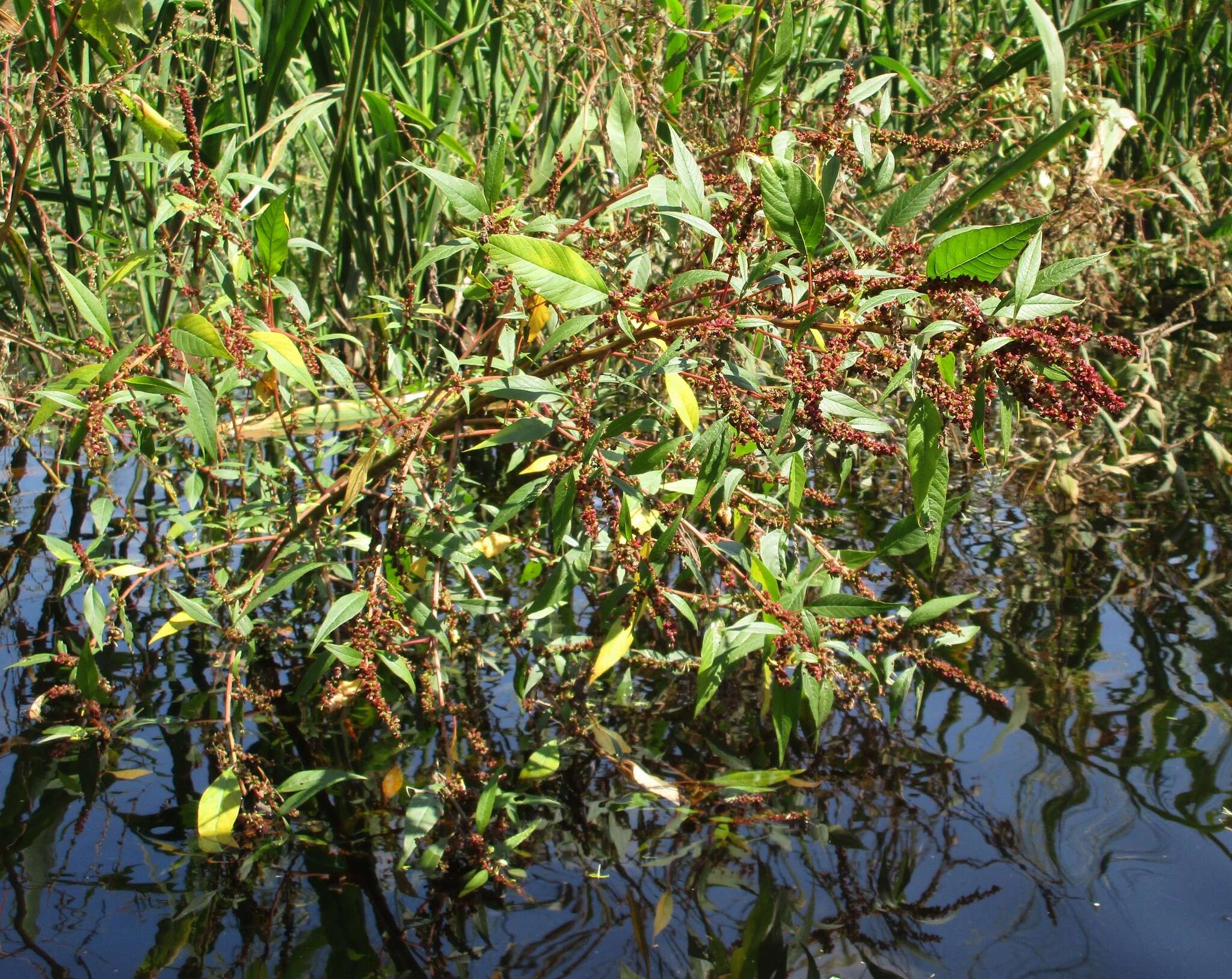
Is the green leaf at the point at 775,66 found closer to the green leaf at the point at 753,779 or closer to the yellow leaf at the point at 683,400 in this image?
the yellow leaf at the point at 683,400

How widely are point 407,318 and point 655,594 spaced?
67cm

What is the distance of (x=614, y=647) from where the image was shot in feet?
5.71

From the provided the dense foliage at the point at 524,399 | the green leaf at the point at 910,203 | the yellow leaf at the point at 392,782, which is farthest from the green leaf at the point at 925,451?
the yellow leaf at the point at 392,782

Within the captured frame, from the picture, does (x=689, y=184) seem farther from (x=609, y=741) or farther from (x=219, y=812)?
(x=219, y=812)

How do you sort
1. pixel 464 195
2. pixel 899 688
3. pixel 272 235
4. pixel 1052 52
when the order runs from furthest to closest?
pixel 899 688 → pixel 272 235 → pixel 464 195 → pixel 1052 52

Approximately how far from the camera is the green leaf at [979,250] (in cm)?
98

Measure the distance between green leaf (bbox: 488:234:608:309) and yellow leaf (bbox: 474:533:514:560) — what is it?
0.94 metres

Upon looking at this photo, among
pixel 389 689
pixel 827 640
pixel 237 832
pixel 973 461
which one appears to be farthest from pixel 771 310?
pixel 973 461

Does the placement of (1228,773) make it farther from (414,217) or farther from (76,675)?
(414,217)

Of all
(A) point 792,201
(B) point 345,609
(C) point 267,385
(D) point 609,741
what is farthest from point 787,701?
(C) point 267,385

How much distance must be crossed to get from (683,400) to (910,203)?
1.13 ft

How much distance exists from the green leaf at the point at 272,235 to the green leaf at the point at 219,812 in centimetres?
71

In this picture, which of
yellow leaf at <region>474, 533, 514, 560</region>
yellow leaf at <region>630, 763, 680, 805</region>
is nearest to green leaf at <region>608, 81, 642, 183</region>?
yellow leaf at <region>474, 533, 514, 560</region>

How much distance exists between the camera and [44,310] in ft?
7.56
